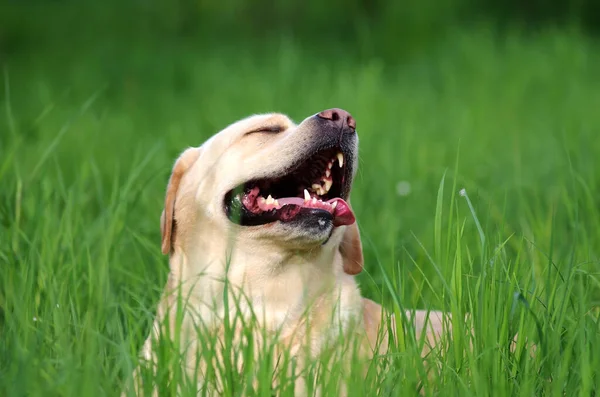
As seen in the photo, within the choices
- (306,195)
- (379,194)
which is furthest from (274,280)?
(379,194)

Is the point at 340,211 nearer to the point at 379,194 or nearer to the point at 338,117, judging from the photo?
the point at 338,117

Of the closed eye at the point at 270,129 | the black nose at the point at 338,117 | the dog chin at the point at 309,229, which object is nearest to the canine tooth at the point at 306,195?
the dog chin at the point at 309,229

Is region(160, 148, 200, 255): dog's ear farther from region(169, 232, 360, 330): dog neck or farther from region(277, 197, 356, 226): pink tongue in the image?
region(277, 197, 356, 226): pink tongue

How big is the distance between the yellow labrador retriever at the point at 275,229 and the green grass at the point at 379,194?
181mm

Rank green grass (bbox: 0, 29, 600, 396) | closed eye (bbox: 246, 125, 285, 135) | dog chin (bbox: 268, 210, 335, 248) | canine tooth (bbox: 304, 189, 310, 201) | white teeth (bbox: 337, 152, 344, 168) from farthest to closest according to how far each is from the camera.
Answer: closed eye (bbox: 246, 125, 285, 135)
white teeth (bbox: 337, 152, 344, 168)
canine tooth (bbox: 304, 189, 310, 201)
dog chin (bbox: 268, 210, 335, 248)
green grass (bbox: 0, 29, 600, 396)

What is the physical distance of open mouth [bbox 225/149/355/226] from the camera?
3260 mm

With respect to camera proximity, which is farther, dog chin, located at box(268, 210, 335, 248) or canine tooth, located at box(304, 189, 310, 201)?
canine tooth, located at box(304, 189, 310, 201)

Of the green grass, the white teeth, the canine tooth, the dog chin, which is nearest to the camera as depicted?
the green grass

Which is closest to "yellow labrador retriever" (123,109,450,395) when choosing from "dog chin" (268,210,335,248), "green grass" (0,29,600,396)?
"dog chin" (268,210,335,248)

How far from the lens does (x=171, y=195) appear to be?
3.60m

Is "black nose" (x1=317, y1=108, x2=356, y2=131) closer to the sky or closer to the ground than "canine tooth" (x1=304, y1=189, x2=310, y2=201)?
closer to the sky

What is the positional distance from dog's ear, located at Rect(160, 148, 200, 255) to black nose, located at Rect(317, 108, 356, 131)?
1.93 ft

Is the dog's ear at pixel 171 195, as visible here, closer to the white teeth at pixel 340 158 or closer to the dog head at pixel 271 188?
the dog head at pixel 271 188

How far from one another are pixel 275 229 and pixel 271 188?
0.35 metres
